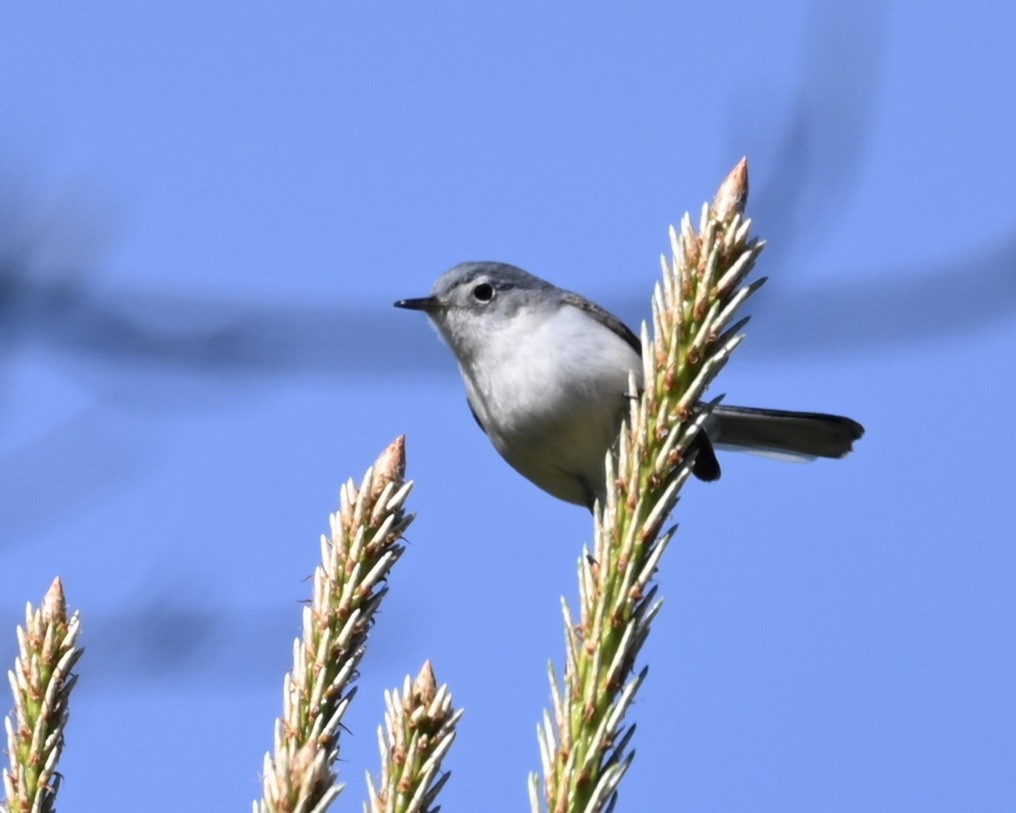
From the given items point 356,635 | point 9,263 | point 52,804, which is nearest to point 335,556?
point 356,635

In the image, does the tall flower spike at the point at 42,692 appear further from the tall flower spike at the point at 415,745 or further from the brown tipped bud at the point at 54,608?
the tall flower spike at the point at 415,745

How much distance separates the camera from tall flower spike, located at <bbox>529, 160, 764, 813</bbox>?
4.45ft

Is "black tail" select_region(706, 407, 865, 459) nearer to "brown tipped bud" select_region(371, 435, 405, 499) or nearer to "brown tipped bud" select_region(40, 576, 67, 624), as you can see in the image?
"brown tipped bud" select_region(371, 435, 405, 499)

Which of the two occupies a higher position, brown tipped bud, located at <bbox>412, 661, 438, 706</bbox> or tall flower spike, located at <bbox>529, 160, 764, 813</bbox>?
tall flower spike, located at <bbox>529, 160, 764, 813</bbox>

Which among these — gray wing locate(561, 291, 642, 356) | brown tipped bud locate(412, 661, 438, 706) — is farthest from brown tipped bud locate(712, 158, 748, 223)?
gray wing locate(561, 291, 642, 356)

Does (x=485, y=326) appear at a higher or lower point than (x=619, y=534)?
higher

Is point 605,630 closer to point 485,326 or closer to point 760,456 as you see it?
point 485,326

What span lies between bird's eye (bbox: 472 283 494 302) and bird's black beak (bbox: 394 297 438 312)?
0.15 m

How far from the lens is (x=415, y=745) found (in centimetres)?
128

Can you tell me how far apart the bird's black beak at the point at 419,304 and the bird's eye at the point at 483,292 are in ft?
0.49

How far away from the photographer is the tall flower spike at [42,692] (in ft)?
4.24

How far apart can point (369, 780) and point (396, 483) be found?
350mm

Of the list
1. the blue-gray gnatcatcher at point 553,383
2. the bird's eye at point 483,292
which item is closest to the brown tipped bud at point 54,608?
the blue-gray gnatcatcher at point 553,383

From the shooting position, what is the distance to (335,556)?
4.73 ft
